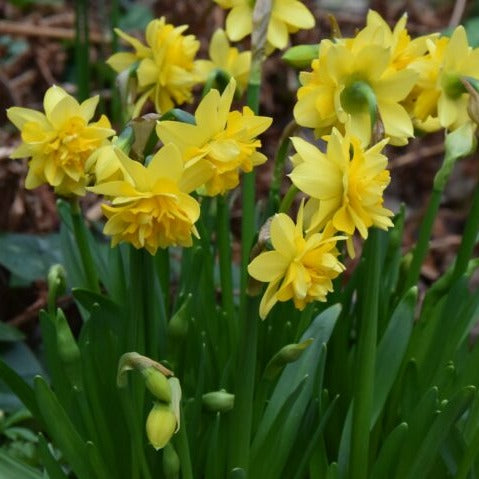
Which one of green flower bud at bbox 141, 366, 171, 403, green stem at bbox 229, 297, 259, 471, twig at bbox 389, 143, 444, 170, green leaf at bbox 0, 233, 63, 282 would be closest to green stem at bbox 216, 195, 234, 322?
green stem at bbox 229, 297, 259, 471

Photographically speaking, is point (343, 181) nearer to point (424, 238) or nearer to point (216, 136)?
point (216, 136)

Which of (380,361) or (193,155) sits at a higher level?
(193,155)

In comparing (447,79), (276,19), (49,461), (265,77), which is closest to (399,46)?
(447,79)

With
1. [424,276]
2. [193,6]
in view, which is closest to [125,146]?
[424,276]

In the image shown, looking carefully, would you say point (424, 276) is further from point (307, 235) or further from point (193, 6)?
point (307, 235)

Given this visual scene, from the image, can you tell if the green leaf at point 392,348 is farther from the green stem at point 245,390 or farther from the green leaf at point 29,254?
the green leaf at point 29,254
